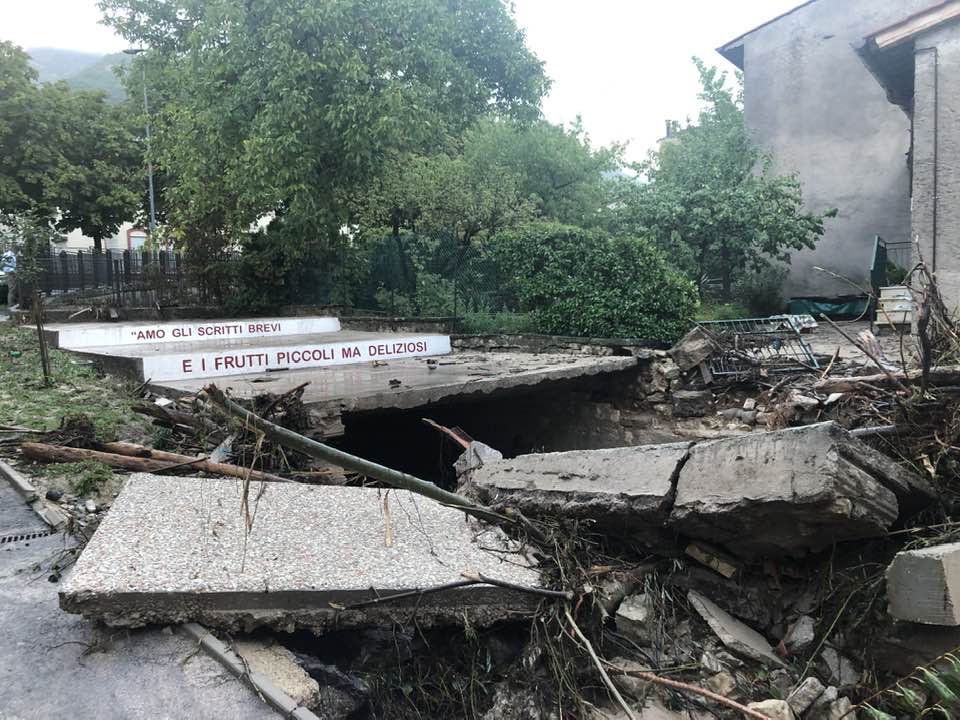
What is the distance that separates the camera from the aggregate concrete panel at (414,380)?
6.68 m

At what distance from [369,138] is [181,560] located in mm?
10628

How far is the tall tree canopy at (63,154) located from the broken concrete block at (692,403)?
21602mm

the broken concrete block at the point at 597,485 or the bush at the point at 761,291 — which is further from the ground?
the bush at the point at 761,291

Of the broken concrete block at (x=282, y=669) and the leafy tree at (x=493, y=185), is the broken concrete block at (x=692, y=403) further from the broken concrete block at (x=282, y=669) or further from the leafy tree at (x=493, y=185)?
the leafy tree at (x=493, y=185)

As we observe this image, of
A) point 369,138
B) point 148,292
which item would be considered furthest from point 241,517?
point 148,292

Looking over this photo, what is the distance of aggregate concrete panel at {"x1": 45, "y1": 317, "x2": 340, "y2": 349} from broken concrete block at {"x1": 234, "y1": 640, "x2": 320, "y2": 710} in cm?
1033

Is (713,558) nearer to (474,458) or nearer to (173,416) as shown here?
(474,458)

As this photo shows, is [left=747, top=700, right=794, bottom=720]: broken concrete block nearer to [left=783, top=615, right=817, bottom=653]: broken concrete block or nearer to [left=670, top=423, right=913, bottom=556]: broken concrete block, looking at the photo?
[left=783, top=615, right=817, bottom=653]: broken concrete block

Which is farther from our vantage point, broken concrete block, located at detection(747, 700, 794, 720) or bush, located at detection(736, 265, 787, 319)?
bush, located at detection(736, 265, 787, 319)

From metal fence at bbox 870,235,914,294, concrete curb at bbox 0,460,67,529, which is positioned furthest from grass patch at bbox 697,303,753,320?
concrete curb at bbox 0,460,67,529

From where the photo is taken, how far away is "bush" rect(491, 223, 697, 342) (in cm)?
1003

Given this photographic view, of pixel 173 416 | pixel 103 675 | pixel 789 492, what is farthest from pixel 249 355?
pixel 789 492

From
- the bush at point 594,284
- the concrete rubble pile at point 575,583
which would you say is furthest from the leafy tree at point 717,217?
the concrete rubble pile at point 575,583

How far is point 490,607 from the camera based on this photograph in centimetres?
313
